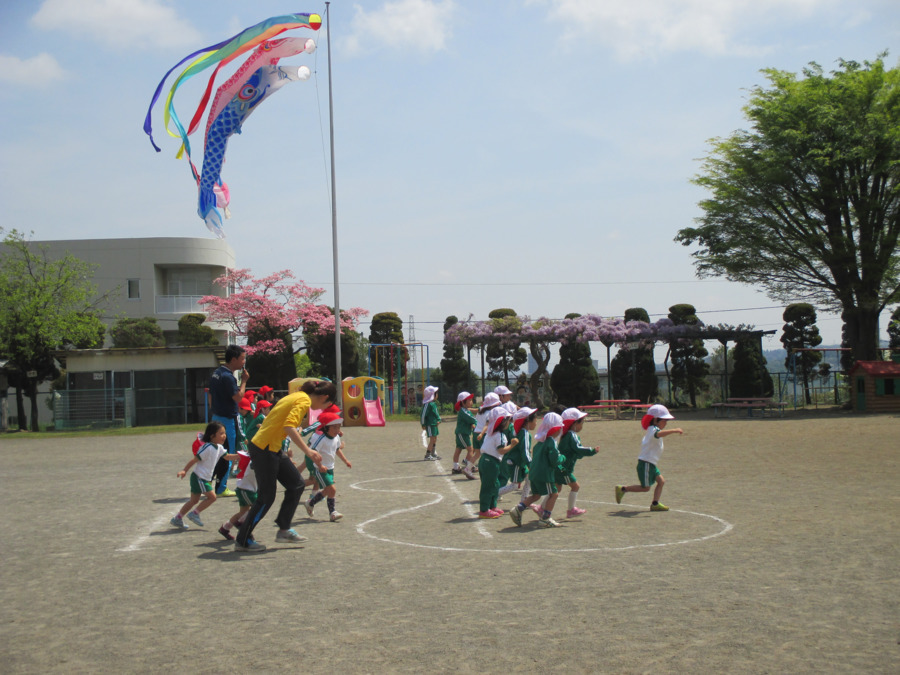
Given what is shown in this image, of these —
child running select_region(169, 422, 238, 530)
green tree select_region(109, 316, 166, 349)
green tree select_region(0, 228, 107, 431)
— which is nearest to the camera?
child running select_region(169, 422, 238, 530)

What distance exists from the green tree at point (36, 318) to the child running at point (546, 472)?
30479 millimetres

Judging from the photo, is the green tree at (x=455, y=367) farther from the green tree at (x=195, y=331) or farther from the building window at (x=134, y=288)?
the building window at (x=134, y=288)

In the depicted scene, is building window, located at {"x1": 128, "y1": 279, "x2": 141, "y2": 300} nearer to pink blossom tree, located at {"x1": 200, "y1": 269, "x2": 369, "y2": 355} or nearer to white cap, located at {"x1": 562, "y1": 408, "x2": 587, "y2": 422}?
pink blossom tree, located at {"x1": 200, "y1": 269, "x2": 369, "y2": 355}

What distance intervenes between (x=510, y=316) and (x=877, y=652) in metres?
34.3

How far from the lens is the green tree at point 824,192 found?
101ft

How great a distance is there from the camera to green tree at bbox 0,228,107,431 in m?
33.7

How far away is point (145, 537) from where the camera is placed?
28.3 feet

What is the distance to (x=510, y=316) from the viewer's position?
38719 mm

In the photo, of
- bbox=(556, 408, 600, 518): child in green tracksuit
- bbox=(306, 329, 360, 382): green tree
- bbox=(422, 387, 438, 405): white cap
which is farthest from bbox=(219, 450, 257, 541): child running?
bbox=(306, 329, 360, 382): green tree

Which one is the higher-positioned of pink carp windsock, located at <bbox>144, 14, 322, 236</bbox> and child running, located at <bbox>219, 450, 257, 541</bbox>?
pink carp windsock, located at <bbox>144, 14, 322, 236</bbox>

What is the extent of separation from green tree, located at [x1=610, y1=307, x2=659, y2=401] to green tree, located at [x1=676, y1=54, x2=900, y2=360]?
6092 mm

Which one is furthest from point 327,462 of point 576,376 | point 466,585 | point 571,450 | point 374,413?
point 576,376

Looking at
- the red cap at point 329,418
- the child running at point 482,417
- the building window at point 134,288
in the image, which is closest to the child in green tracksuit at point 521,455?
the child running at point 482,417

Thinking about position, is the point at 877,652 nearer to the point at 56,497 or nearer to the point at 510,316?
the point at 56,497
